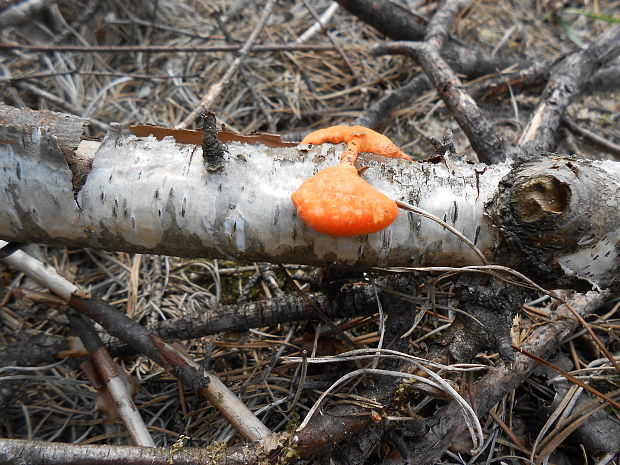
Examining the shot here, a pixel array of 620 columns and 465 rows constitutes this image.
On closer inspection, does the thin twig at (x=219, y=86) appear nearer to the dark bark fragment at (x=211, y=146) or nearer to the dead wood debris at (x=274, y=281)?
the dead wood debris at (x=274, y=281)

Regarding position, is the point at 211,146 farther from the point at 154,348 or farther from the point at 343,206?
the point at 154,348

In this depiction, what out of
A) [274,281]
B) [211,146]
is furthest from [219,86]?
[211,146]

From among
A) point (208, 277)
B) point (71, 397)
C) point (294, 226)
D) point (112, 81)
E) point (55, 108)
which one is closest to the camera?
point (294, 226)

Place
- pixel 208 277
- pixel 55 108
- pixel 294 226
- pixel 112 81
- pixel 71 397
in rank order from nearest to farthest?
1. pixel 294 226
2. pixel 71 397
3. pixel 208 277
4. pixel 55 108
5. pixel 112 81

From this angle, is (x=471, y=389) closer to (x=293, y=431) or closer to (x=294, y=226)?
(x=293, y=431)

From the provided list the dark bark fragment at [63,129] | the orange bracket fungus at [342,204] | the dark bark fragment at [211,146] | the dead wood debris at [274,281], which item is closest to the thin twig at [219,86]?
the dead wood debris at [274,281]

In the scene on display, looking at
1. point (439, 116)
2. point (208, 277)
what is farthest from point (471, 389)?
point (439, 116)

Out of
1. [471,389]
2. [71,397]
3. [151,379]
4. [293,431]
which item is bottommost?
[71,397]
